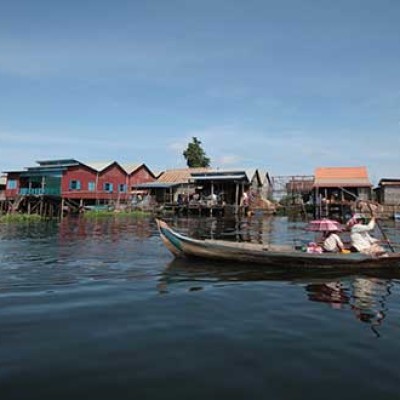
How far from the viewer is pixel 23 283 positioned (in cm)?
979

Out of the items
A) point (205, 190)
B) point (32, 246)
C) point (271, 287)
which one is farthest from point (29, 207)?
point (271, 287)

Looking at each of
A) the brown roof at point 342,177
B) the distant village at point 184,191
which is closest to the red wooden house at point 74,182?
the distant village at point 184,191

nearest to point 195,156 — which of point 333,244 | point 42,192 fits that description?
point 42,192

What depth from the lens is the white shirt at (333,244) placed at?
38.7ft

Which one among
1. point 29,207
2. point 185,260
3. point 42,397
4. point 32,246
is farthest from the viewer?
point 29,207

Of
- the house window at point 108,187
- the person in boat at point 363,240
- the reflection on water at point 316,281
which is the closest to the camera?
the reflection on water at point 316,281

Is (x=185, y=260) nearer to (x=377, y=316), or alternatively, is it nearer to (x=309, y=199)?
(x=377, y=316)

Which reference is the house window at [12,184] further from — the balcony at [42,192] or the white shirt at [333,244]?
the white shirt at [333,244]

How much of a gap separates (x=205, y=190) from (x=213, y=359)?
4049 centimetres

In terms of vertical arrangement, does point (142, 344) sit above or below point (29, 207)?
below

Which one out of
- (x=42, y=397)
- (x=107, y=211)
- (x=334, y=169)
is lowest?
(x=42, y=397)

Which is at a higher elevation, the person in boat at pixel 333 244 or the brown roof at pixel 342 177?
the brown roof at pixel 342 177

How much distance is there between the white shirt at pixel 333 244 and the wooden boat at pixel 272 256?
0.47 metres

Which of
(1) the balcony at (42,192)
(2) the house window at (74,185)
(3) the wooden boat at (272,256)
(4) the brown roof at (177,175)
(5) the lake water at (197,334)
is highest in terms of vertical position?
(4) the brown roof at (177,175)
